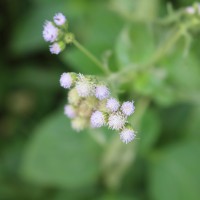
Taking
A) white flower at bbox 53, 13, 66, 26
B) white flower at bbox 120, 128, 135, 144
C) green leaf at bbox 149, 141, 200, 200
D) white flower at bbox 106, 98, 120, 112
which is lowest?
white flower at bbox 120, 128, 135, 144

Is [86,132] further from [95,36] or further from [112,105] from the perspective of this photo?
[112,105]

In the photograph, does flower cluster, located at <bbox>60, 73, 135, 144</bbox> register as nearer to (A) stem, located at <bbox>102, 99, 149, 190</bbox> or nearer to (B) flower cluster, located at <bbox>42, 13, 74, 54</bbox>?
(B) flower cluster, located at <bbox>42, 13, 74, 54</bbox>

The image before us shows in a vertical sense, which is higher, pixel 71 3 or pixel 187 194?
pixel 71 3

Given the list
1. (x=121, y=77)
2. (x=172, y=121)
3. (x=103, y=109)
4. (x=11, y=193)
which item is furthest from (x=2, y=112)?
(x=103, y=109)

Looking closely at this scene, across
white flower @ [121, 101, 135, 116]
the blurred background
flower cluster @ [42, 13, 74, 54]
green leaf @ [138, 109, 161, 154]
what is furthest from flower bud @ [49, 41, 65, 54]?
green leaf @ [138, 109, 161, 154]

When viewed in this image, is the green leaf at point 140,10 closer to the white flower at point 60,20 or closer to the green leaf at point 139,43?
the green leaf at point 139,43

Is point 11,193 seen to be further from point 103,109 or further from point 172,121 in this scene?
point 103,109

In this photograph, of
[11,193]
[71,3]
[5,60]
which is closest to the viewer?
[11,193]
